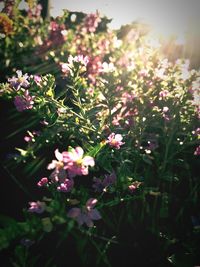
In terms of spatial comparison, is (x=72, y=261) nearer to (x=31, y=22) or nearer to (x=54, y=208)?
(x=54, y=208)

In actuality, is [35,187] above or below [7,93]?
below

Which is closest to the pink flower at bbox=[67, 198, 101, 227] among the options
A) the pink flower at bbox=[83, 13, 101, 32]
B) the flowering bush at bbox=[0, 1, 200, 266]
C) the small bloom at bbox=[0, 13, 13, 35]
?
the flowering bush at bbox=[0, 1, 200, 266]

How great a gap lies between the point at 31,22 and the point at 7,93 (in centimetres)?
312

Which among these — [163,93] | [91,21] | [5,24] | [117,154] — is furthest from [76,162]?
[91,21]

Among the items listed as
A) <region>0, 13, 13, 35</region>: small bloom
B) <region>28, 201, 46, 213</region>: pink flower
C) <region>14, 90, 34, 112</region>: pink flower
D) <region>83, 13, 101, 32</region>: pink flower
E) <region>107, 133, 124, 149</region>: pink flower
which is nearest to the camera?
<region>28, 201, 46, 213</region>: pink flower

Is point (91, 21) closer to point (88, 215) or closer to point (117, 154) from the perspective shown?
point (117, 154)

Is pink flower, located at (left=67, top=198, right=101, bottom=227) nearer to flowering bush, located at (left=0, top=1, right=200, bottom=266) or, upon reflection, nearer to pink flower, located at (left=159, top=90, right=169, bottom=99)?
flowering bush, located at (left=0, top=1, right=200, bottom=266)

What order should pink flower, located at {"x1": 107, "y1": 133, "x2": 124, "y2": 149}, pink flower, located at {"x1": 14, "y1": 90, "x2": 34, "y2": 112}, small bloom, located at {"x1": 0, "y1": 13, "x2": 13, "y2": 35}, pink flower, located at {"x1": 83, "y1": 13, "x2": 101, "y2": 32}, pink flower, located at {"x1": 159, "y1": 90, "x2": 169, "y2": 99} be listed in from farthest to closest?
pink flower, located at {"x1": 83, "y1": 13, "x2": 101, "y2": 32}
small bloom, located at {"x1": 0, "y1": 13, "x2": 13, "y2": 35}
pink flower, located at {"x1": 159, "y1": 90, "x2": 169, "y2": 99}
pink flower, located at {"x1": 14, "y1": 90, "x2": 34, "y2": 112}
pink flower, located at {"x1": 107, "y1": 133, "x2": 124, "y2": 149}

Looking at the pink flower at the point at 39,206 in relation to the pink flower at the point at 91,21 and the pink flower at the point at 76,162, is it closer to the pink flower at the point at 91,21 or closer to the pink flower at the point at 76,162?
the pink flower at the point at 76,162

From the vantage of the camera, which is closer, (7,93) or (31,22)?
(7,93)

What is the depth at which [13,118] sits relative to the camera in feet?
9.41

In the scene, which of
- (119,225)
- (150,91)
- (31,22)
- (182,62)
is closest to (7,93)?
(150,91)

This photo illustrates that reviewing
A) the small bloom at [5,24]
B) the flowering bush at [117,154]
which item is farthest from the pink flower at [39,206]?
the small bloom at [5,24]

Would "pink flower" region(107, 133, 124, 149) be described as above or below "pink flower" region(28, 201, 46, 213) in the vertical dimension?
above
